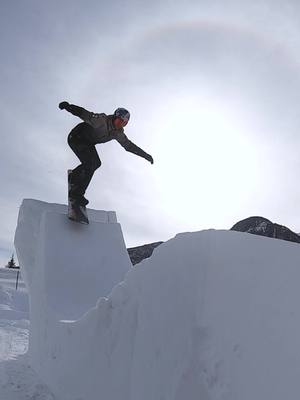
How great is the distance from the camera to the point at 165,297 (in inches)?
82.1

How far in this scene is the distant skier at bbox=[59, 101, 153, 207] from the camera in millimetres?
5629

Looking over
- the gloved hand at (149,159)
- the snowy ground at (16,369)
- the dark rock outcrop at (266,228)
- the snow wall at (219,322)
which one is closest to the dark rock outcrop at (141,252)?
the snowy ground at (16,369)

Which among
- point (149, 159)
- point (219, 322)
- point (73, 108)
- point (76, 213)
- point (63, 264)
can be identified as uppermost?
point (73, 108)

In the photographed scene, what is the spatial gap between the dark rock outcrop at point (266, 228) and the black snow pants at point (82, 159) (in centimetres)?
213

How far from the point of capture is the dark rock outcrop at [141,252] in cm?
1498

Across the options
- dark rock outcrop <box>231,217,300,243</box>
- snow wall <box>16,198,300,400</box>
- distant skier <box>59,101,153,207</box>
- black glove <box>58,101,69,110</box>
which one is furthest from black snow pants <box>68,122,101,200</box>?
snow wall <box>16,198,300,400</box>

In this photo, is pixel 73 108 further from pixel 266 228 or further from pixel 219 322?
pixel 219 322

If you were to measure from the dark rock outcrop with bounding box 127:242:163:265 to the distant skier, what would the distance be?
9363mm

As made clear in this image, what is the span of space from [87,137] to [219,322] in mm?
4411

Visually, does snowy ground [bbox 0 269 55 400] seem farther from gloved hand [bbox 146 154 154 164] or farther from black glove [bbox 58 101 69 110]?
black glove [bbox 58 101 69 110]

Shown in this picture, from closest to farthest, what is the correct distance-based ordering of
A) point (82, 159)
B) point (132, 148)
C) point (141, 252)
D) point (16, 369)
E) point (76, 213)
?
1. point (16, 369)
2. point (76, 213)
3. point (82, 159)
4. point (132, 148)
5. point (141, 252)

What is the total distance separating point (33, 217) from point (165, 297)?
4436 mm

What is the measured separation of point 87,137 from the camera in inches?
226

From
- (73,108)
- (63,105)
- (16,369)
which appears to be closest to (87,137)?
(73,108)
